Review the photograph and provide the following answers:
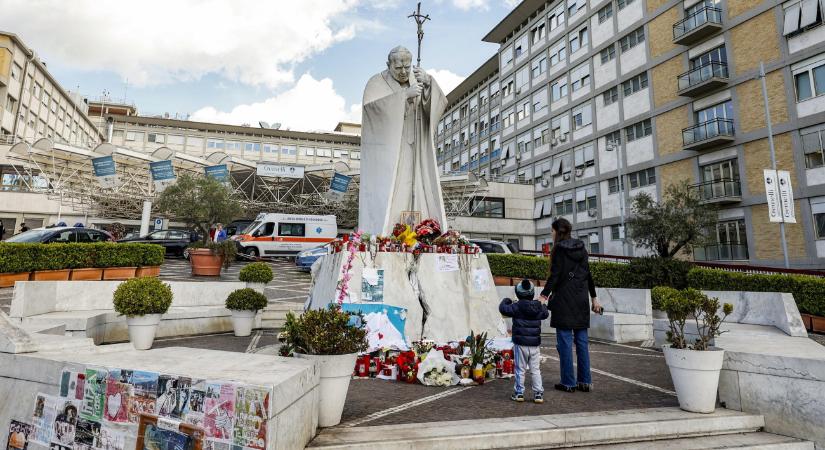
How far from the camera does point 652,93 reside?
27859mm

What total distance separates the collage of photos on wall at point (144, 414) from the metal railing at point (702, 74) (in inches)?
1113

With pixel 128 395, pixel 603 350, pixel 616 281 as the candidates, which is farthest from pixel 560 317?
pixel 616 281

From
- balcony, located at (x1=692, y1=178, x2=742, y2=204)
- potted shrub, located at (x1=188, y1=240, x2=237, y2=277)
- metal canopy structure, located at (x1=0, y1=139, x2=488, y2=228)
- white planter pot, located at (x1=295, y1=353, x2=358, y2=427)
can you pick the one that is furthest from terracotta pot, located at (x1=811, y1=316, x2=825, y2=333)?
metal canopy structure, located at (x1=0, y1=139, x2=488, y2=228)

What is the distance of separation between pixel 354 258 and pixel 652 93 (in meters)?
28.4

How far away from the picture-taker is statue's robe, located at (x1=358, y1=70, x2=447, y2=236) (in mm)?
7664

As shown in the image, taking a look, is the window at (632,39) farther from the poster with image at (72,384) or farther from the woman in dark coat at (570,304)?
the poster with image at (72,384)

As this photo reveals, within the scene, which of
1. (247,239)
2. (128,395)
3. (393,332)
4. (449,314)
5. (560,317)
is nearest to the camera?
(128,395)

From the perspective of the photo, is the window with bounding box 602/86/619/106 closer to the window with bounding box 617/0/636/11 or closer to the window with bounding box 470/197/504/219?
the window with bounding box 617/0/636/11

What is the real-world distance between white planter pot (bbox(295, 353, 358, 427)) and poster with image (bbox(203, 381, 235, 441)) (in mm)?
970

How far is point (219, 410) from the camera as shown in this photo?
8.06 ft

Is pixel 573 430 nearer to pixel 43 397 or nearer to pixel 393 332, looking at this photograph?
pixel 393 332

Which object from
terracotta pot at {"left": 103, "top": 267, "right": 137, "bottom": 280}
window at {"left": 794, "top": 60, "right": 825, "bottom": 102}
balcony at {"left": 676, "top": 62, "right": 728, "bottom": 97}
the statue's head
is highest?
balcony at {"left": 676, "top": 62, "right": 728, "bottom": 97}

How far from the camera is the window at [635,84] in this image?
28.7 metres

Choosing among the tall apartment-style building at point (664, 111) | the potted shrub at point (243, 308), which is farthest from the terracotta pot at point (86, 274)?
the tall apartment-style building at point (664, 111)
